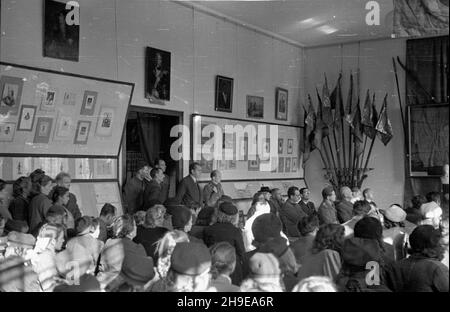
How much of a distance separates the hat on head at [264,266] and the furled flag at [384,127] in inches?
265

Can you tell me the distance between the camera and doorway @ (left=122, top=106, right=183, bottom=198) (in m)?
8.84

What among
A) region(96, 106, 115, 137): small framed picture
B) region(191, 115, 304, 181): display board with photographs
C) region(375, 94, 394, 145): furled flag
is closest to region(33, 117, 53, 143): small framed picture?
region(96, 106, 115, 137): small framed picture

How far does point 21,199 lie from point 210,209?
241 centimetres

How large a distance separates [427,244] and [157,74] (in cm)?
611

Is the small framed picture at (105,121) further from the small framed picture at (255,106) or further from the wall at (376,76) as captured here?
the wall at (376,76)

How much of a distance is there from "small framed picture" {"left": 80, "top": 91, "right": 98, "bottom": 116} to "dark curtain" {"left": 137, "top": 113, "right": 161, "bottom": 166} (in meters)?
1.34

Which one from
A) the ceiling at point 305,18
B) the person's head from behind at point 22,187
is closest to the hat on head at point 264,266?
the person's head from behind at point 22,187

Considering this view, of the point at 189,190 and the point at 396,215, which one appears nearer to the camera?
the point at 396,215

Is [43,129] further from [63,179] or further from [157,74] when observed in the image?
[157,74]

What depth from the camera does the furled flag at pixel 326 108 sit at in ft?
35.6

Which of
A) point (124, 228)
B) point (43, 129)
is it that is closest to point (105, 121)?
point (43, 129)

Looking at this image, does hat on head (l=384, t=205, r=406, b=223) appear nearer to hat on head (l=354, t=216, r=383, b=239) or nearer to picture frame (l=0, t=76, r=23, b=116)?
hat on head (l=354, t=216, r=383, b=239)

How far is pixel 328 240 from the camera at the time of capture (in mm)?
3818
